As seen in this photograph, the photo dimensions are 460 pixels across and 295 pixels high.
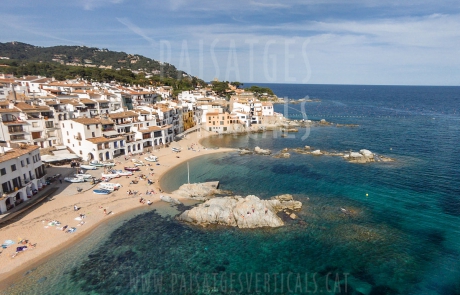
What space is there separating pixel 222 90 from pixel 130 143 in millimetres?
108504

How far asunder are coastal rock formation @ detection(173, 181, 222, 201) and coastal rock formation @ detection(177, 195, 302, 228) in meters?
5.90

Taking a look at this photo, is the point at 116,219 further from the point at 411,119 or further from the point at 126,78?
the point at 411,119

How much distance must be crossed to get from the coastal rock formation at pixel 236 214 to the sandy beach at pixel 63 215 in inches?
208

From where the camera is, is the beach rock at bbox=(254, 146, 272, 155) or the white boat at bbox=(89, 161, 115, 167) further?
the beach rock at bbox=(254, 146, 272, 155)

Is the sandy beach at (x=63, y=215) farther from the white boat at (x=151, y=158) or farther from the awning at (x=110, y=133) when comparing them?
the awning at (x=110, y=133)

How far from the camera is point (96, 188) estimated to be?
4431 cm

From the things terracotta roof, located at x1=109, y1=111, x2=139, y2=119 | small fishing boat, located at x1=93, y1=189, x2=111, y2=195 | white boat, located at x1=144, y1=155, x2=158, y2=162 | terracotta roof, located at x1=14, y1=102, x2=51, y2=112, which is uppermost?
terracotta roof, located at x1=14, y1=102, x2=51, y2=112

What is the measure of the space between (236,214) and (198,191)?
10783 mm

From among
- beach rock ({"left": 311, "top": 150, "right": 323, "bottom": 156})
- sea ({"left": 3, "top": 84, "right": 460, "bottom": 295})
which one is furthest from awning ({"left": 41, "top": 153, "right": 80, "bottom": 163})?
beach rock ({"left": 311, "top": 150, "right": 323, "bottom": 156})

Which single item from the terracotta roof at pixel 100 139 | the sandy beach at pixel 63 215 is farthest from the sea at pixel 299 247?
the terracotta roof at pixel 100 139

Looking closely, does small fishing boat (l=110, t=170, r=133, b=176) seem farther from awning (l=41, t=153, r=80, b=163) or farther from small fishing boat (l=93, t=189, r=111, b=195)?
awning (l=41, t=153, r=80, b=163)

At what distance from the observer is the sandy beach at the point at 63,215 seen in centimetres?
2838

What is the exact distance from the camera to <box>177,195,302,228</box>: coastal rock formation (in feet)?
116

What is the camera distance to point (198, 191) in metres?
44.8
